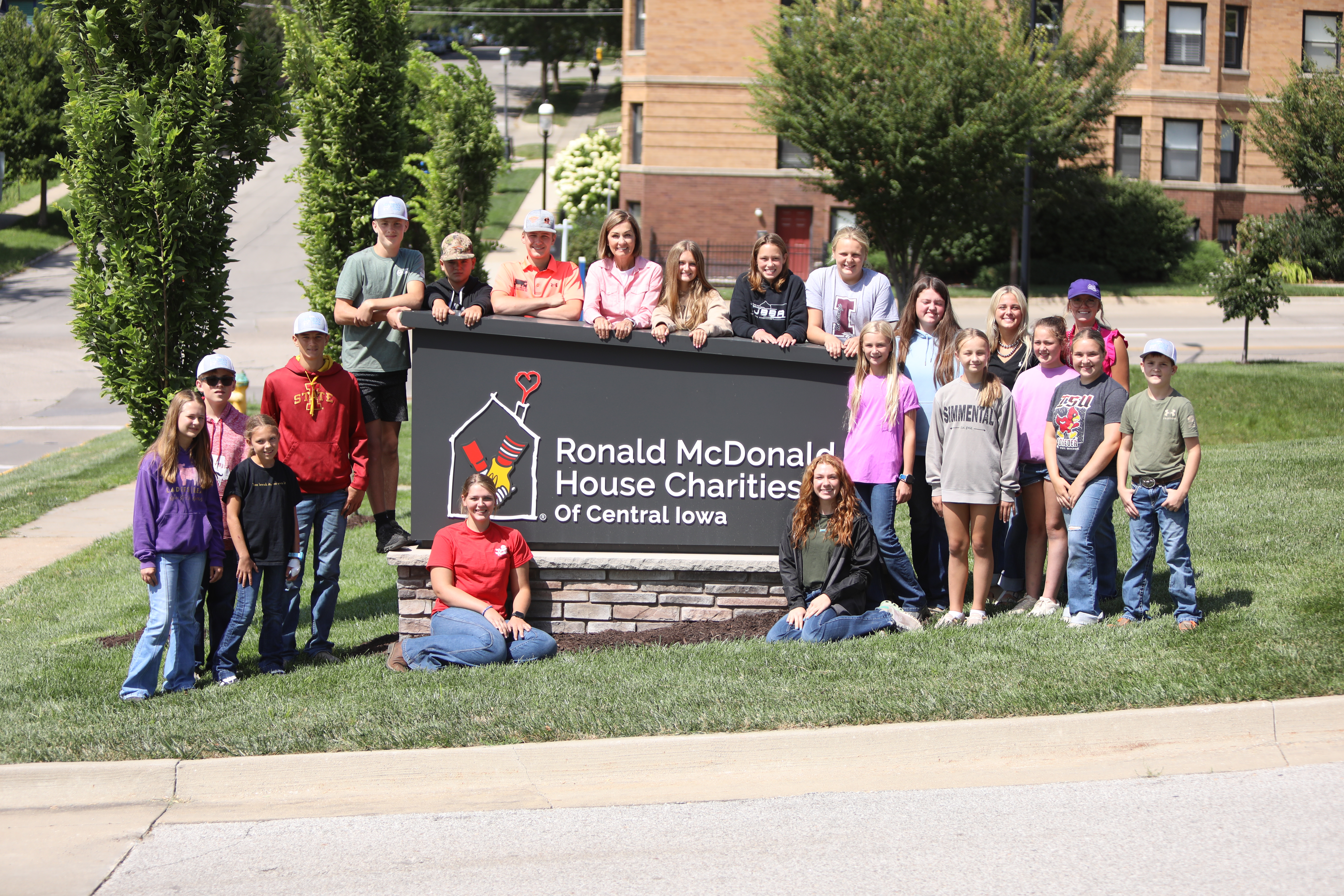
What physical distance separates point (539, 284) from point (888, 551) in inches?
96.8

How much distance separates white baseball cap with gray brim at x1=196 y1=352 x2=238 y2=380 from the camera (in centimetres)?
611

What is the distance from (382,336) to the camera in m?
7.16

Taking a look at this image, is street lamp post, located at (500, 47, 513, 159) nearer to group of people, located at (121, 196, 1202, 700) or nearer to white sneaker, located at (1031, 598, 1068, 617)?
group of people, located at (121, 196, 1202, 700)

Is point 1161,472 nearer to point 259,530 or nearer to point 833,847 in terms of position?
point 833,847

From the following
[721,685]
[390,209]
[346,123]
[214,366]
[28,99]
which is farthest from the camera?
[28,99]

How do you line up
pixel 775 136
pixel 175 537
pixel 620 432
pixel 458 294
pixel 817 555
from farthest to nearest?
pixel 775 136, pixel 458 294, pixel 620 432, pixel 817 555, pixel 175 537

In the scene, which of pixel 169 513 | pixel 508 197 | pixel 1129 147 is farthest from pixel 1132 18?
pixel 169 513

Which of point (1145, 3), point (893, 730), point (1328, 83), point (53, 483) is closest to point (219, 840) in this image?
point (893, 730)

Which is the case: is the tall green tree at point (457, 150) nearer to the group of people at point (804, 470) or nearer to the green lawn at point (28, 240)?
the group of people at point (804, 470)

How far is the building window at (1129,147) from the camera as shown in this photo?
34.5m

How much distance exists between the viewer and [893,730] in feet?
16.8

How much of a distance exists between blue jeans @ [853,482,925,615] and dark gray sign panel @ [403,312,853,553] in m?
0.34

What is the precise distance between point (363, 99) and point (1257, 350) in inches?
704

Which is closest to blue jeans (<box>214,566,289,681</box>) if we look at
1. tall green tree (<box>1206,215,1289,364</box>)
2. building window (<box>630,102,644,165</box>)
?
tall green tree (<box>1206,215,1289,364</box>)
